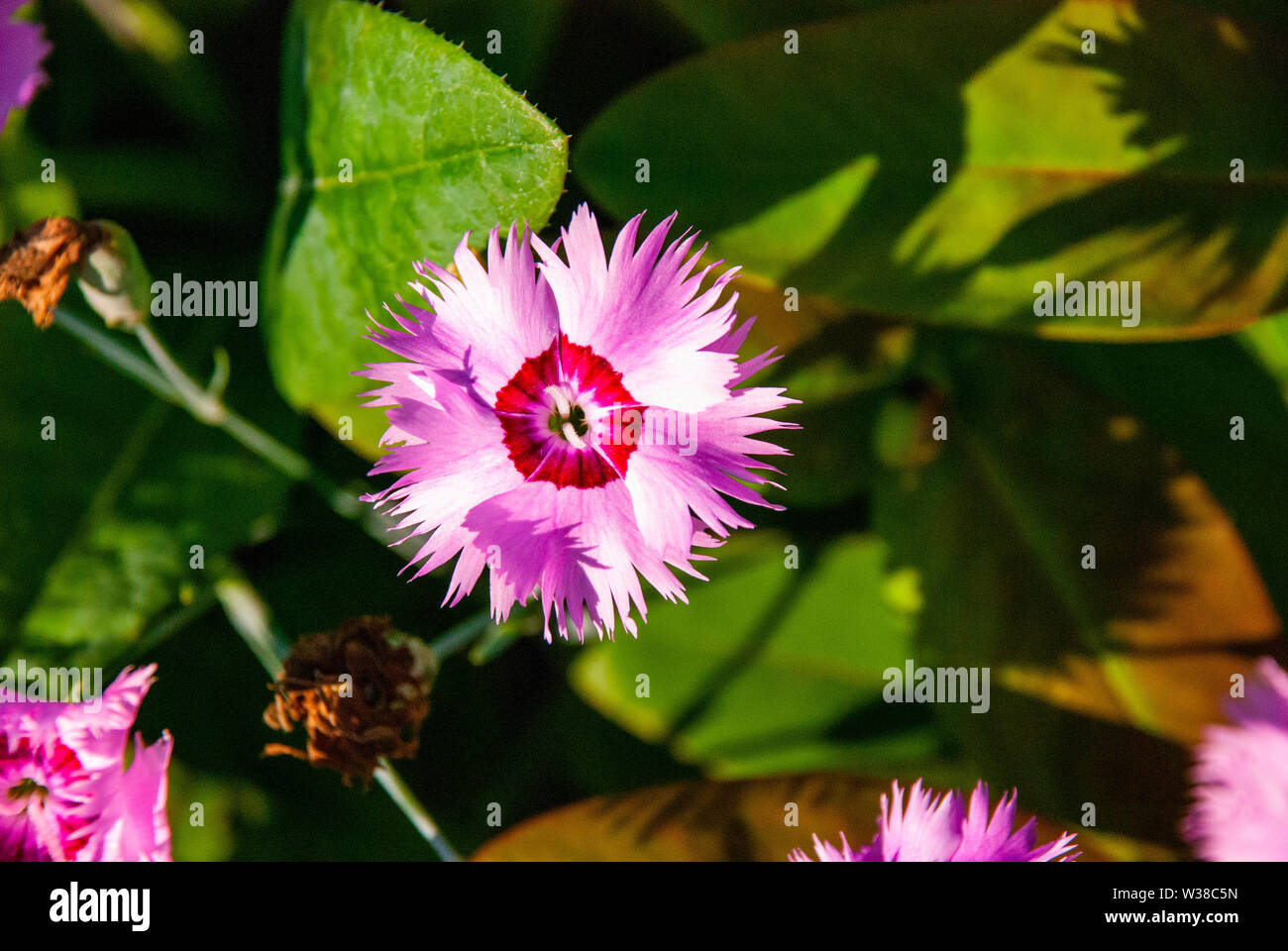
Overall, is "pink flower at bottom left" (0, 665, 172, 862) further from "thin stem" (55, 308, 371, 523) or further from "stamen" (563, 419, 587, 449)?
"stamen" (563, 419, 587, 449)

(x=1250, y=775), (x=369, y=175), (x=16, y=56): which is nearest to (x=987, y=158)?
(x=369, y=175)

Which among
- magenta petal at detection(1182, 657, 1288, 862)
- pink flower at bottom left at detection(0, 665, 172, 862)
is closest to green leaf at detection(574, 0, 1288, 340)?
magenta petal at detection(1182, 657, 1288, 862)

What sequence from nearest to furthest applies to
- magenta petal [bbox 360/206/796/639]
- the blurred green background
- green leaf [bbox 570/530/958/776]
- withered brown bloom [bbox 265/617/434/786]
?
1. magenta petal [bbox 360/206/796/639]
2. withered brown bloom [bbox 265/617/434/786]
3. the blurred green background
4. green leaf [bbox 570/530/958/776]

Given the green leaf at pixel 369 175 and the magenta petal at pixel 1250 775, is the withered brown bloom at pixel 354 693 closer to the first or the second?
the green leaf at pixel 369 175

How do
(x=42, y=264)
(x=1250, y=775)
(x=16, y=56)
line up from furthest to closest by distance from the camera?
(x=1250, y=775), (x=16, y=56), (x=42, y=264)

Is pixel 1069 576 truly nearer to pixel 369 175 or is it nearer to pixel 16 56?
pixel 369 175
